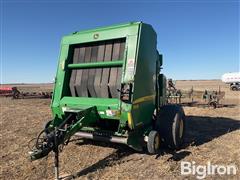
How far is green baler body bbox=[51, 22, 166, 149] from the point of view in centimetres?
600

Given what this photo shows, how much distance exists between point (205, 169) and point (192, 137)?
2918 millimetres

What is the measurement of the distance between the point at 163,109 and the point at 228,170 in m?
2.17

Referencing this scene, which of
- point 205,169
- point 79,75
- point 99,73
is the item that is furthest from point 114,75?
point 205,169

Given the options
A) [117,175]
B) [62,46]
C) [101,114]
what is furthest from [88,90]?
[117,175]

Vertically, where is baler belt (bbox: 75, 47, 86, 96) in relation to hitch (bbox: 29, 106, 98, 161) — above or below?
above

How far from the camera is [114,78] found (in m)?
6.39

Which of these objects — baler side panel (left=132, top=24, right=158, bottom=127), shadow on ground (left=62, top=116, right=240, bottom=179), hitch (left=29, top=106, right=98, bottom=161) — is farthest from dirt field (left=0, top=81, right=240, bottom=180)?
baler side panel (left=132, top=24, right=158, bottom=127)

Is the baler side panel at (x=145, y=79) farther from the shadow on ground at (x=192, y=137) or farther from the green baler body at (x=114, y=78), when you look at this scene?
the shadow on ground at (x=192, y=137)

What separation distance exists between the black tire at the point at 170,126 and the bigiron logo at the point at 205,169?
2.57 feet

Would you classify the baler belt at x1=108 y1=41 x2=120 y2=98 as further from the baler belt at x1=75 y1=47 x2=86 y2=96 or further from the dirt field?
the dirt field

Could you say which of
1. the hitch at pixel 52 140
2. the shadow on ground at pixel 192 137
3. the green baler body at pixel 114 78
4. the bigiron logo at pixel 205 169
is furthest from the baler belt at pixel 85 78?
the bigiron logo at pixel 205 169

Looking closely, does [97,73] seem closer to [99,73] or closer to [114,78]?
[99,73]

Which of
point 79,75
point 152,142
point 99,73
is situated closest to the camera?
point 152,142

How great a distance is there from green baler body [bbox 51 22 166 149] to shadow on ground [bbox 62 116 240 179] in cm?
63
